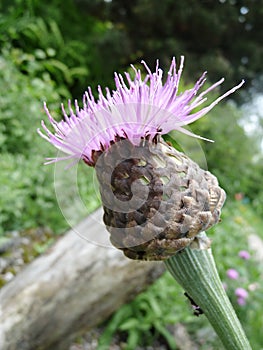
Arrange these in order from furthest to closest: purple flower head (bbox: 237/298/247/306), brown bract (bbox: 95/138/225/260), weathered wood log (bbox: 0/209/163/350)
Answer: purple flower head (bbox: 237/298/247/306) → weathered wood log (bbox: 0/209/163/350) → brown bract (bbox: 95/138/225/260)

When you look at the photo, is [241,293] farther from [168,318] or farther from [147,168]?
[147,168]

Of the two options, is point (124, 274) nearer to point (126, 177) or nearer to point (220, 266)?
point (220, 266)

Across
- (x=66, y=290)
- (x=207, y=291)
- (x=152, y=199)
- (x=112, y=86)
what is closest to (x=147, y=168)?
(x=152, y=199)

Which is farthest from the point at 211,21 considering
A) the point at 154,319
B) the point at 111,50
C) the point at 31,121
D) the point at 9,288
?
the point at 9,288

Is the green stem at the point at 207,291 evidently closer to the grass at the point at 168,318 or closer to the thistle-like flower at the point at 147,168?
the thistle-like flower at the point at 147,168

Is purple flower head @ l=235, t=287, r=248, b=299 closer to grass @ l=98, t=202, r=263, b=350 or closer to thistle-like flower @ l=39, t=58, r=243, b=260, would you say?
grass @ l=98, t=202, r=263, b=350

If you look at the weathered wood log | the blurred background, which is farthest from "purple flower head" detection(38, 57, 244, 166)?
the blurred background
